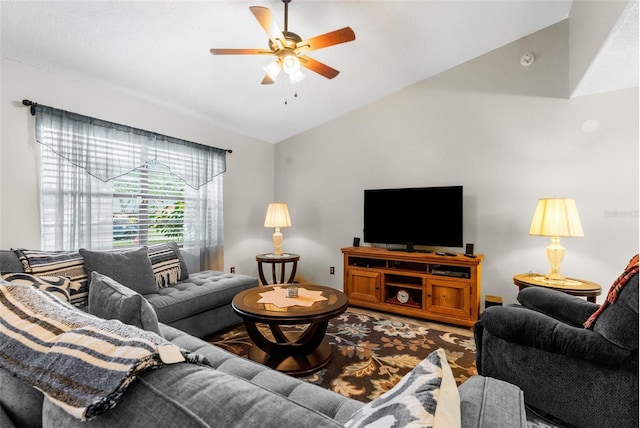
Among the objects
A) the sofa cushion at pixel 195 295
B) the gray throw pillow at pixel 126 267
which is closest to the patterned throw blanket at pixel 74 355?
the sofa cushion at pixel 195 295

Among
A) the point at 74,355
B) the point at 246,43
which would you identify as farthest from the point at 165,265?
the point at 74,355

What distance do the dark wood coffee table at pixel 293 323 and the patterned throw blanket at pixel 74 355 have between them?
3.88ft

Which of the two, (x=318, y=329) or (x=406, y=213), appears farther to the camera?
(x=406, y=213)

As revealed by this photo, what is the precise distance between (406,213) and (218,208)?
2386 millimetres

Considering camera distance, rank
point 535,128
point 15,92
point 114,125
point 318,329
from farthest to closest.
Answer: point 535,128, point 114,125, point 15,92, point 318,329

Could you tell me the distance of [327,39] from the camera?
197cm

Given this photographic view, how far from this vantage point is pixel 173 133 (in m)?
3.42

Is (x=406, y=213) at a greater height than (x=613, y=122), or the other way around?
(x=613, y=122)

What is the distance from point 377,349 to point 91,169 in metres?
2.99

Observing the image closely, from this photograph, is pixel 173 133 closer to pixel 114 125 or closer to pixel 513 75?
pixel 114 125

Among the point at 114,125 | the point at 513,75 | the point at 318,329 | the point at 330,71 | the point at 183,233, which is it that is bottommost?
the point at 318,329

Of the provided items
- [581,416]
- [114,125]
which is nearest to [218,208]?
[114,125]

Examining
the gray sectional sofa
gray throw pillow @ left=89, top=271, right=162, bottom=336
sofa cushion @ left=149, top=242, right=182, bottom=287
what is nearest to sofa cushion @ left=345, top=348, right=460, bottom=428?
the gray sectional sofa

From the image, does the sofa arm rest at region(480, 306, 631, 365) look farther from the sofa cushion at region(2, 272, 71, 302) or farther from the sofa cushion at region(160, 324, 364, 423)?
the sofa cushion at region(2, 272, 71, 302)
